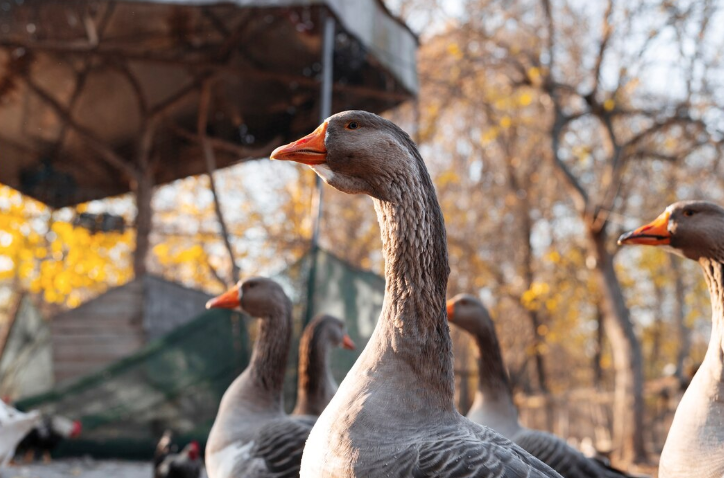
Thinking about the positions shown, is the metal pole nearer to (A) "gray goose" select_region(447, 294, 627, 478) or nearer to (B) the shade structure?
(B) the shade structure

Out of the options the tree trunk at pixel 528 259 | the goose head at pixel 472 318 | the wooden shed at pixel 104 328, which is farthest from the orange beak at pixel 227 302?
the tree trunk at pixel 528 259

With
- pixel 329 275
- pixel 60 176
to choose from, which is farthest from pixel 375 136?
pixel 60 176

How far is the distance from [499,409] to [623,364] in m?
7.95

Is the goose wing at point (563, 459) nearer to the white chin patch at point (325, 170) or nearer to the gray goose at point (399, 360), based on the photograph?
the gray goose at point (399, 360)

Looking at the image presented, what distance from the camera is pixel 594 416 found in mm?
16844

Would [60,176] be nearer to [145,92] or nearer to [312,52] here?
[145,92]

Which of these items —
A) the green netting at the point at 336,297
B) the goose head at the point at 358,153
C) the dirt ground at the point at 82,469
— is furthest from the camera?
the dirt ground at the point at 82,469

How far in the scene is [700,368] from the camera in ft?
10.2

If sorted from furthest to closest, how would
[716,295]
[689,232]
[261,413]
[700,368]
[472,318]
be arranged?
[472,318] → [261,413] → [689,232] → [716,295] → [700,368]

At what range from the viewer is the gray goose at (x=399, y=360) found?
2008 millimetres

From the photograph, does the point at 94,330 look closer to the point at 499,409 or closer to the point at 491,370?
the point at 491,370

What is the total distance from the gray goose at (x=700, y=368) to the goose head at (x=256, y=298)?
2449mm

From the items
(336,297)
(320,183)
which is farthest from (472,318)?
(320,183)

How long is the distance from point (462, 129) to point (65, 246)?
35.1 feet
